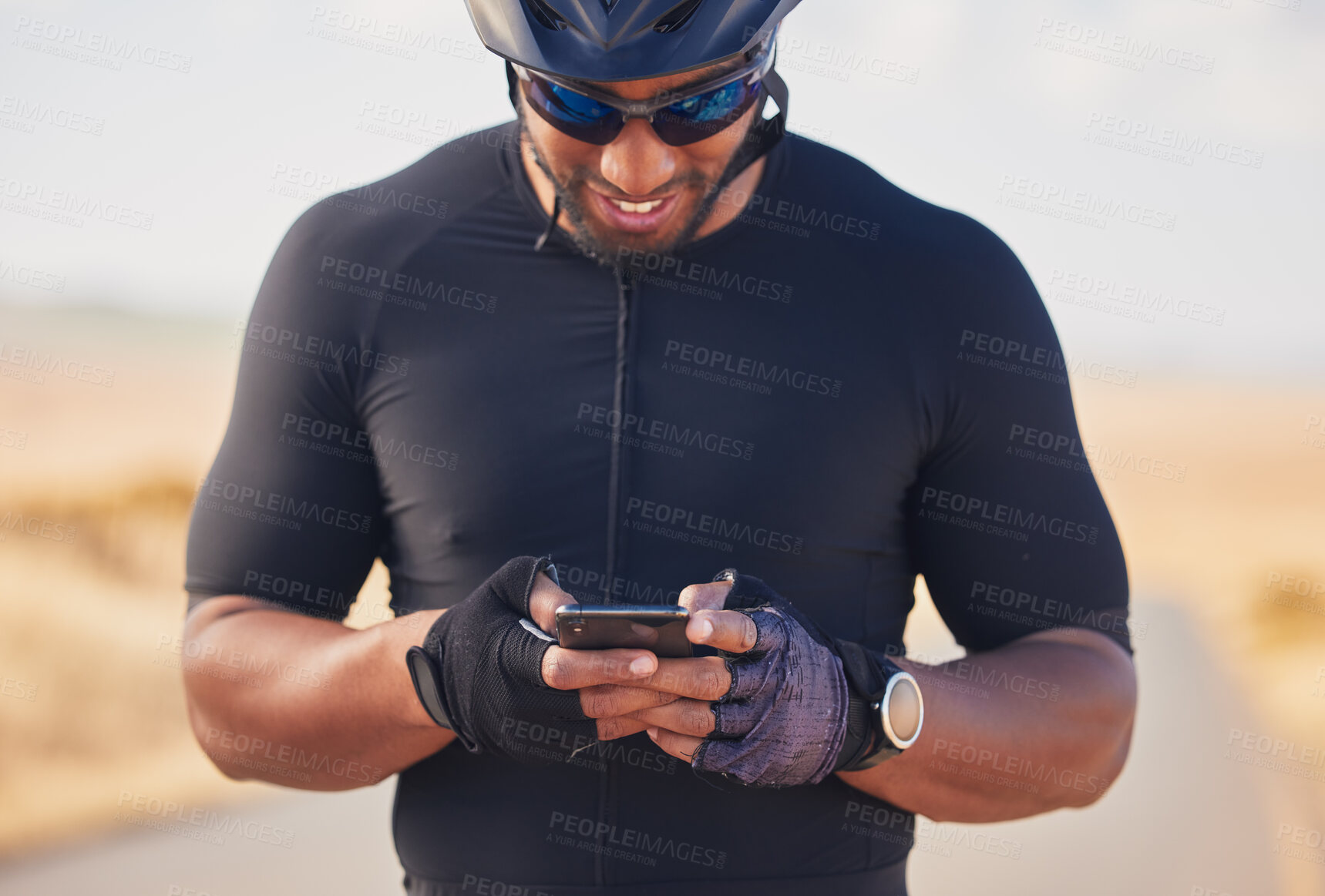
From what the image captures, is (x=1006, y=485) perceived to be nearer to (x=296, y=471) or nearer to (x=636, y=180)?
(x=636, y=180)

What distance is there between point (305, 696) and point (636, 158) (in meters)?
1.16

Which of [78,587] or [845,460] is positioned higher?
[845,460]

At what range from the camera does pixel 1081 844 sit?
7.32 m

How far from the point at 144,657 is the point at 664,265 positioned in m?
7.49

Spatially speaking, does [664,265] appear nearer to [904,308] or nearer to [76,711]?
[904,308]

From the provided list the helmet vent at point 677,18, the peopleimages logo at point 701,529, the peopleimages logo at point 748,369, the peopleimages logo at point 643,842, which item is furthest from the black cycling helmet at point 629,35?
the peopleimages logo at point 643,842

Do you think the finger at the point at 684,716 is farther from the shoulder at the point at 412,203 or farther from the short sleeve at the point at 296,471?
the shoulder at the point at 412,203

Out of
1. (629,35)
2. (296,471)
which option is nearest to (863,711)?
(296,471)

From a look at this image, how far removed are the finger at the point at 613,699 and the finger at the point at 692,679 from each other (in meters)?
0.03

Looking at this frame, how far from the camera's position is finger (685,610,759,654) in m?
1.55

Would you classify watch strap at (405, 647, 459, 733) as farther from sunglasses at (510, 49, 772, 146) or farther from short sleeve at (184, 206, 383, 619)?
sunglasses at (510, 49, 772, 146)

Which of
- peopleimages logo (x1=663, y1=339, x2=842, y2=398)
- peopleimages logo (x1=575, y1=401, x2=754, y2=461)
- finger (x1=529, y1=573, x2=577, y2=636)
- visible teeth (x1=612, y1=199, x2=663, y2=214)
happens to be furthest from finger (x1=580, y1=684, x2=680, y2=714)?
visible teeth (x1=612, y1=199, x2=663, y2=214)

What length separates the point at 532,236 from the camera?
2137 mm

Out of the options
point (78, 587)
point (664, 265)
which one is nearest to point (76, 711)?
point (78, 587)
